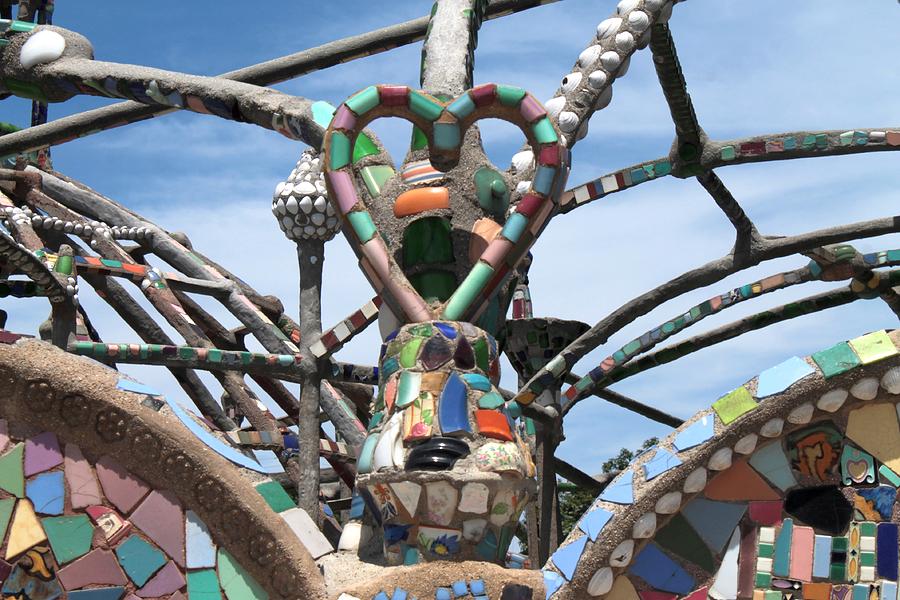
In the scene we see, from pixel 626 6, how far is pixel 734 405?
12.5 feet

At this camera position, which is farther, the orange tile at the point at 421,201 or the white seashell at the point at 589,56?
the white seashell at the point at 589,56

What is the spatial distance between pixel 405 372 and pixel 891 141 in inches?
206

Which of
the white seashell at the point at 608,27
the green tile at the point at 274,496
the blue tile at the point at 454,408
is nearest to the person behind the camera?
the green tile at the point at 274,496

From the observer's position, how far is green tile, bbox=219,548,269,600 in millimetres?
3834

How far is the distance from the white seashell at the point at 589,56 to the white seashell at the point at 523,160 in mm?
1072

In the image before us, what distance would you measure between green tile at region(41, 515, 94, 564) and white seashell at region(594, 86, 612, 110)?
356 cm

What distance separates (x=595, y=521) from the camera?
12.2ft

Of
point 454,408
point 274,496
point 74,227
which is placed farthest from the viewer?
point 74,227

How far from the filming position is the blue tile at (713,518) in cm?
369

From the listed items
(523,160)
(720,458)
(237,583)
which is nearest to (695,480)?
(720,458)

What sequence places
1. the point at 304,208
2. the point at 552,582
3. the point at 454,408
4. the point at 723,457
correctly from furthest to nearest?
the point at 304,208 < the point at 454,408 < the point at 552,582 < the point at 723,457

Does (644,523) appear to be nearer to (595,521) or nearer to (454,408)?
(595,521)

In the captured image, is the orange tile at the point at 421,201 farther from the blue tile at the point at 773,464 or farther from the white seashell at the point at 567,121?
the blue tile at the point at 773,464

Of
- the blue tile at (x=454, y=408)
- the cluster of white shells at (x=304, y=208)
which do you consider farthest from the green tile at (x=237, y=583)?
the cluster of white shells at (x=304, y=208)
